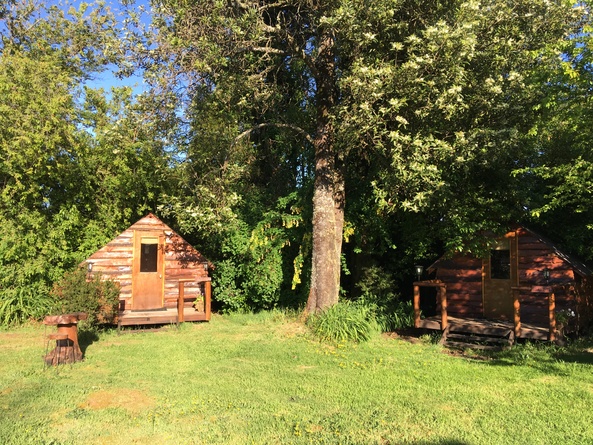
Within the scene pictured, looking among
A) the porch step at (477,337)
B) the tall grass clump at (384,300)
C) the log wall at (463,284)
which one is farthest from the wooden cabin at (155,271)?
the log wall at (463,284)

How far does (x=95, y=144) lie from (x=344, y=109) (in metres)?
7.83

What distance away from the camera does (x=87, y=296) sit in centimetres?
1069

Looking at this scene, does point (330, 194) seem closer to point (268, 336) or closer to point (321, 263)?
point (321, 263)

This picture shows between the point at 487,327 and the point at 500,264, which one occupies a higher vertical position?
the point at 500,264

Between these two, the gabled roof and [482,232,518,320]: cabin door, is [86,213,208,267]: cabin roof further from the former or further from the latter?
the gabled roof

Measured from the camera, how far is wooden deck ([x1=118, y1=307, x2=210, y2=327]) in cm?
1126

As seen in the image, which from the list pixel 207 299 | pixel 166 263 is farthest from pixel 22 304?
pixel 207 299

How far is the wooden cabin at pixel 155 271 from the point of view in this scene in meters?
12.3

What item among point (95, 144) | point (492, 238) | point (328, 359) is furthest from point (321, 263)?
point (95, 144)

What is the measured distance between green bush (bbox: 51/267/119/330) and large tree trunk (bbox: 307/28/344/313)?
4.79 m

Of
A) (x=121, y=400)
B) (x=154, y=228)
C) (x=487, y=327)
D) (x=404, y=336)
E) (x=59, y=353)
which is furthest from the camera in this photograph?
(x=154, y=228)

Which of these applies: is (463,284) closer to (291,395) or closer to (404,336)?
(404,336)

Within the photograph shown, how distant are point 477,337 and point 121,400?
7.52 m

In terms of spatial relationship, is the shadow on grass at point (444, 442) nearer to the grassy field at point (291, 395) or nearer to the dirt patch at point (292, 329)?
the grassy field at point (291, 395)
